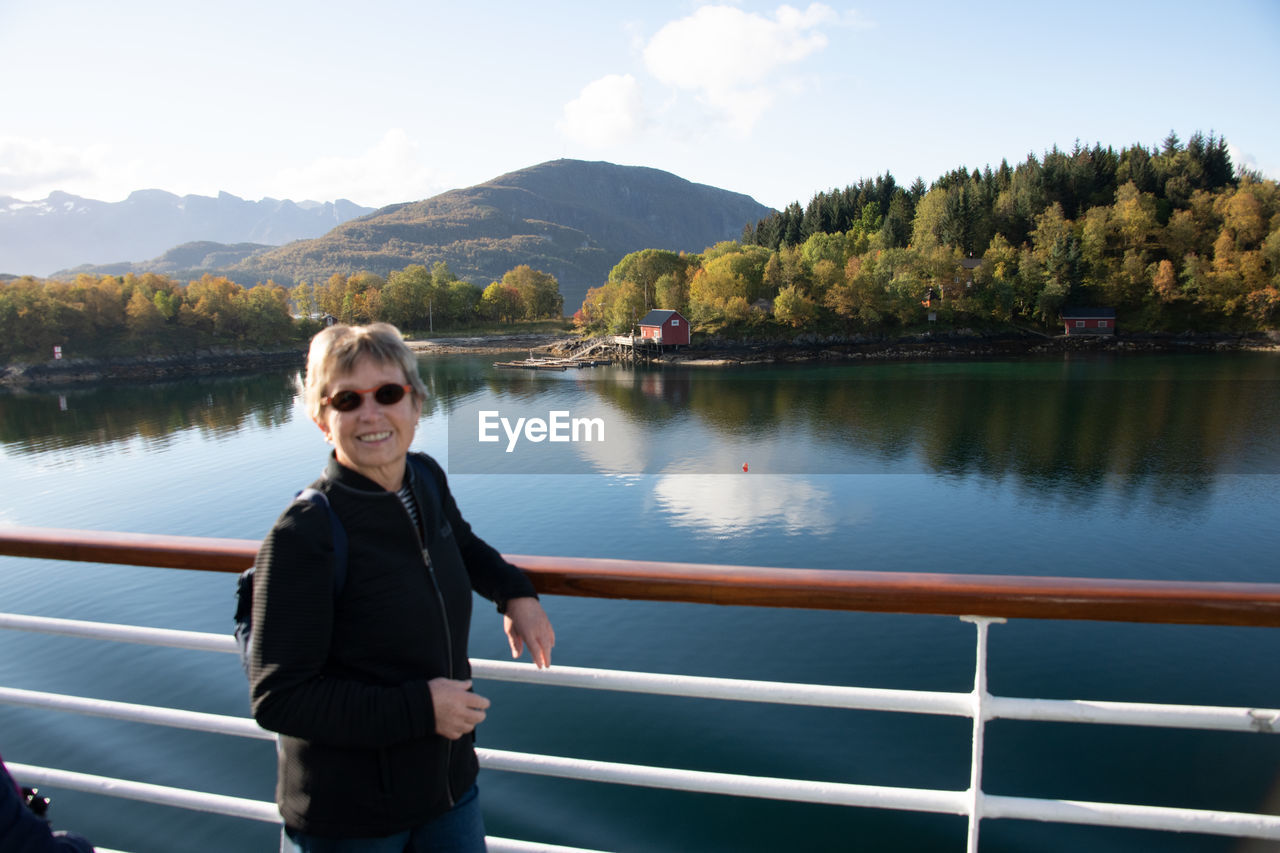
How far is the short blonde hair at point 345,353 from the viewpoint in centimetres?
124

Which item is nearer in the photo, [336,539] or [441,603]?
[336,539]

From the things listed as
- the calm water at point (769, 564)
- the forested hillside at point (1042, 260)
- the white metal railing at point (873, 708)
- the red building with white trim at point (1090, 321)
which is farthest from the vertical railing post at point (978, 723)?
the red building with white trim at point (1090, 321)

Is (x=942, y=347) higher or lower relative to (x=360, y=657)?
higher

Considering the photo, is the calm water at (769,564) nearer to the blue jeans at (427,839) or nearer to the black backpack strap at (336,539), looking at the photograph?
the blue jeans at (427,839)

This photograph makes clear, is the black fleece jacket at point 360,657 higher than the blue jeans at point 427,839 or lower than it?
higher

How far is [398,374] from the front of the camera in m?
1.28

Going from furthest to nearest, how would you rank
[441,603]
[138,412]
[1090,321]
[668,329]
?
[668,329]
[1090,321]
[138,412]
[441,603]

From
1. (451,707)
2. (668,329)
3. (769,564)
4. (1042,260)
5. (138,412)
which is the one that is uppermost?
(1042,260)

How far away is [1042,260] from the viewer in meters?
65.4

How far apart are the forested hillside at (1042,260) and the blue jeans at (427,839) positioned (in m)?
65.6

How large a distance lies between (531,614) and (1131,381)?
50104 millimetres

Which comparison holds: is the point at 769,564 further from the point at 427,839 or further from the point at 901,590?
the point at 427,839

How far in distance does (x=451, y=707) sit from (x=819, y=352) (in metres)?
65.9

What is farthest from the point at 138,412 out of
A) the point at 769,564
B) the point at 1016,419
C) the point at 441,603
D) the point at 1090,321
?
the point at 1090,321
